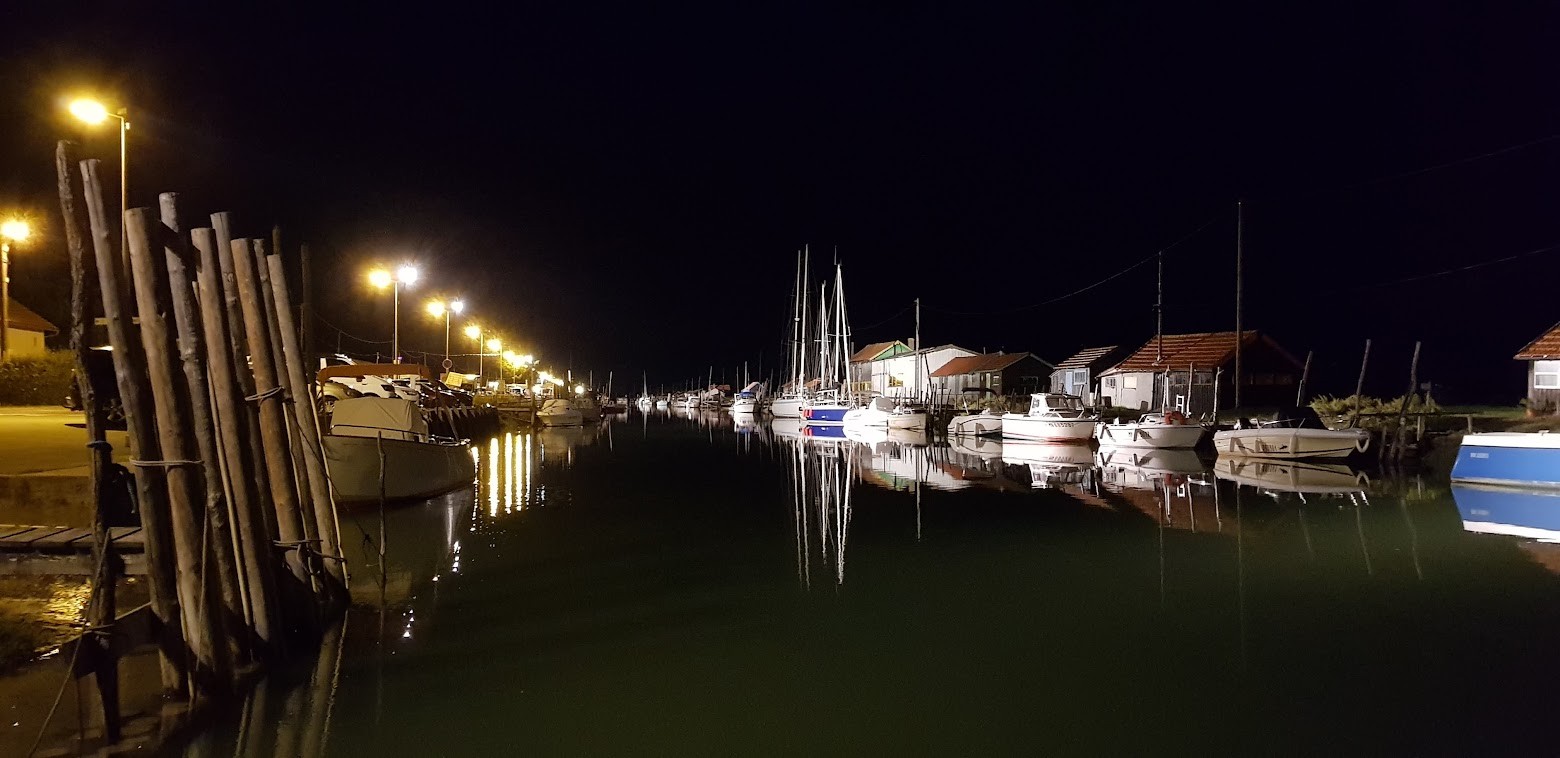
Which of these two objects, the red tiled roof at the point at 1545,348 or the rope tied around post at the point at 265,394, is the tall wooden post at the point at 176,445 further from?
the red tiled roof at the point at 1545,348

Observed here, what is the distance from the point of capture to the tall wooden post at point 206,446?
5738 mm

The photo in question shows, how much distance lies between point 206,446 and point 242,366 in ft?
3.24

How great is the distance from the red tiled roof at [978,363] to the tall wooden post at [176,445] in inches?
2396

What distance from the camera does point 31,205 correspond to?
36.3 meters

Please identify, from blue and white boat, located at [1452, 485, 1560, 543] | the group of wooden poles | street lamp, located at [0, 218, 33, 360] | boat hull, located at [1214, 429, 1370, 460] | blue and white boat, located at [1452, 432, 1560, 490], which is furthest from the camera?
boat hull, located at [1214, 429, 1370, 460]

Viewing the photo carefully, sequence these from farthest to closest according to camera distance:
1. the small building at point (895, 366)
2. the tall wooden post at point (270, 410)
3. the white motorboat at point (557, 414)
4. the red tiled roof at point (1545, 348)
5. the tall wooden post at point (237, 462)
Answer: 1. the small building at point (895, 366)
2. the white motorboat at point (557, 414)
3. the red tiled roof at point (1545, 348)
4. the tall wooden post at point (270, 410)
5. the tall wooden post at point (237, 462)

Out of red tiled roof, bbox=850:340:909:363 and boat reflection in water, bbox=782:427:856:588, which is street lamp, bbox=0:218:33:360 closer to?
boat reflection in water, bbox=782:427:856:588

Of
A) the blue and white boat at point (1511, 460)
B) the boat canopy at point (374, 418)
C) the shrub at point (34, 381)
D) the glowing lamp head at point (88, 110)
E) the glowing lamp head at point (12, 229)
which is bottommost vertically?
the blue and white boat at point (1511, 460)

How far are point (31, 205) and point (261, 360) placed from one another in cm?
4176

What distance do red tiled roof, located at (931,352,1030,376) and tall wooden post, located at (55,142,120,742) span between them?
61.3 metres

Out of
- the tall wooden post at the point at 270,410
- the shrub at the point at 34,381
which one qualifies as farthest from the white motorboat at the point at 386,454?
the shrub at the point at 34,381

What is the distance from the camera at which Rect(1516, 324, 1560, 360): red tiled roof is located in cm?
3088

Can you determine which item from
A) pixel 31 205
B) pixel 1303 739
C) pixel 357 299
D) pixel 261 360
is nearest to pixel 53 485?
pixel 261 360

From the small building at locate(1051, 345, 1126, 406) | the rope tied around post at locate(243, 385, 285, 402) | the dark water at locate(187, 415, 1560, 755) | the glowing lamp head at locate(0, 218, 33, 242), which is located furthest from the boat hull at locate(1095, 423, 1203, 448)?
the glowing lamp head at locate(0, 218, 33, 242)
